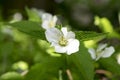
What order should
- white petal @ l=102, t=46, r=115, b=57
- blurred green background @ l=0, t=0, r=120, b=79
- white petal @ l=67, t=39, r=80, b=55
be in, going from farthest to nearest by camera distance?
blurred green background @ l=0, t=0, r=120, b=79
white petal @ l=102, t=46, r=115, b=57
white petal @ l=67, t=39, r=80, b=55

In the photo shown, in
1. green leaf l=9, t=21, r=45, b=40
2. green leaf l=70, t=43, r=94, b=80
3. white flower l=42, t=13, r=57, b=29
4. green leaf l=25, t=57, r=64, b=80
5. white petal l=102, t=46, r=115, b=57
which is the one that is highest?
white flower l=42, t=13, r=57, b=29

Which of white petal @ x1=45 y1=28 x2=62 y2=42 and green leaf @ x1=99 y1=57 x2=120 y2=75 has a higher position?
white petal @ x1=45 y1=28 x2=62 y2=42

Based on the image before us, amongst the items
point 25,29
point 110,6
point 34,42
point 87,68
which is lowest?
point 87,68

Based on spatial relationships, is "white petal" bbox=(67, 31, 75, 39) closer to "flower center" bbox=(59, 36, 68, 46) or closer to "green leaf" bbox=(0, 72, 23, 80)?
"flower center" bbox=(59, 36, 68, 46)

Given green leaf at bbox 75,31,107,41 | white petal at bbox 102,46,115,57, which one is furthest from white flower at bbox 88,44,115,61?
green leaf at bbox 75,31,107,41

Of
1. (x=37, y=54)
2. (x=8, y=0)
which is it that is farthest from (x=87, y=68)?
(x=8, y=0)

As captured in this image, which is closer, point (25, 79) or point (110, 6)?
point (25, 79)

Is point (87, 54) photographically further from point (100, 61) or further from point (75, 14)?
point (75, 14)

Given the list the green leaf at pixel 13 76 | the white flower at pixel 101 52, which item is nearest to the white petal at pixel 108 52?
the white flower at pixel 101 52
